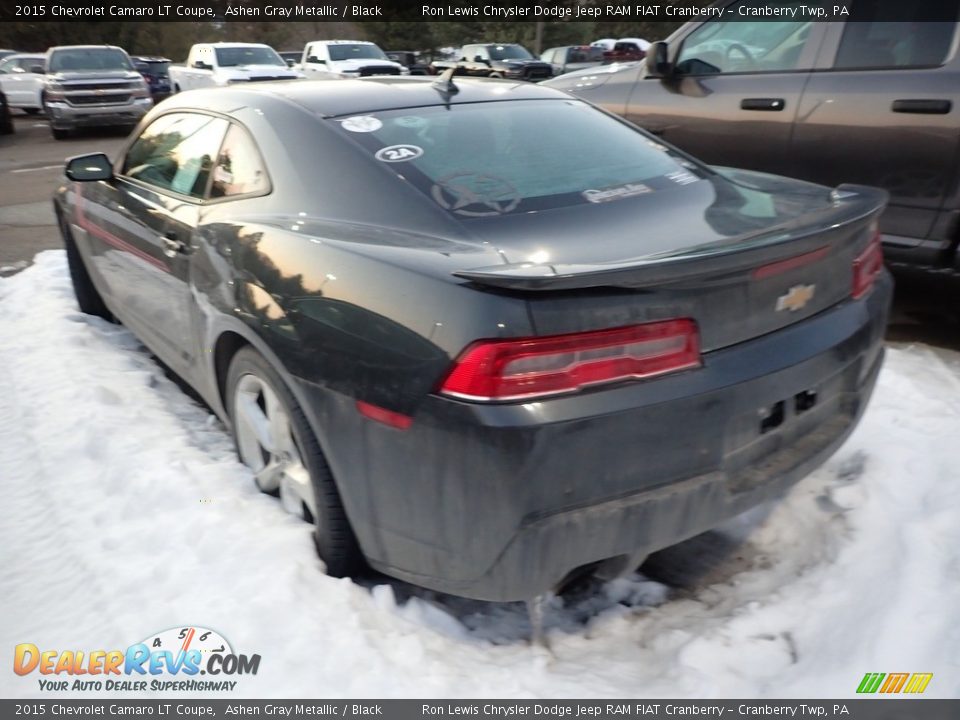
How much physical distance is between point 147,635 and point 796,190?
2463 mm

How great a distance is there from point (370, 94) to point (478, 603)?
187 centimetres

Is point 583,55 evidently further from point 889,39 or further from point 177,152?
point 177,152

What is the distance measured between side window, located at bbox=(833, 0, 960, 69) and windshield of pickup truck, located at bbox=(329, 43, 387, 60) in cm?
1754

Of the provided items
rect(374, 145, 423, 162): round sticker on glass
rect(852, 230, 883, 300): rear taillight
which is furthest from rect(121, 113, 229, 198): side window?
rect(852, 230, 883, 300): rear taillight

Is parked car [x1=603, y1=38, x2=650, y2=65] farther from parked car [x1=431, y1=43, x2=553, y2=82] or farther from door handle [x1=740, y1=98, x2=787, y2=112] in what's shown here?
door handle [x1=740, y1=98, x2=787, y2=112]

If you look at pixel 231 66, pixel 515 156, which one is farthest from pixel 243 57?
pixel 515 156

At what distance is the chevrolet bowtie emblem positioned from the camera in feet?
6.97

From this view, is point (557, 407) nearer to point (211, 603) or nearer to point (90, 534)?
point (211, 603)

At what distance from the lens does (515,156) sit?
270 cm

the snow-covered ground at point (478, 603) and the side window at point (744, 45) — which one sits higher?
the side window at point (744, 45)

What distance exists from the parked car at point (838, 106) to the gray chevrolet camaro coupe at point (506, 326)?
169 cm

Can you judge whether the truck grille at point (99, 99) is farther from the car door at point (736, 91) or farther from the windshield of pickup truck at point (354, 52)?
the car door at point (736, 91)

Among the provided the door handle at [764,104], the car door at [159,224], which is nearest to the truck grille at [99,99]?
the car door at [159,224]

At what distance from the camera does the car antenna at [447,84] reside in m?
3.11
